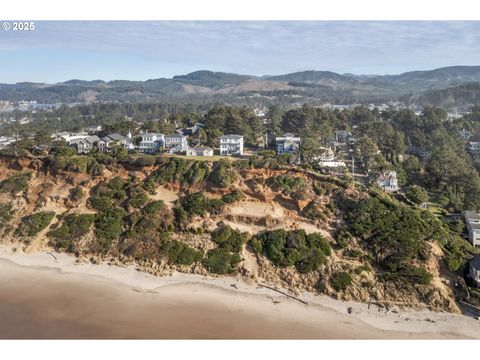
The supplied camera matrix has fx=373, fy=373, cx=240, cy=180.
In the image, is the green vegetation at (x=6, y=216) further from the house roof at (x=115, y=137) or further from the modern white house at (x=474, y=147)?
the modern white house at (x=474, y=147)

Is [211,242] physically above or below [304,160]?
below

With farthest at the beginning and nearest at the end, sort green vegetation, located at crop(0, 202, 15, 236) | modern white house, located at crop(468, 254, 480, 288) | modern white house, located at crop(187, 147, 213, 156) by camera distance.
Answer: modern white house, located at crop(187, 147, 213, 156) < green vegetation, located at crop(0, 202, 15, 236) < modern white house, located at crop(468, 254, 480, 288)

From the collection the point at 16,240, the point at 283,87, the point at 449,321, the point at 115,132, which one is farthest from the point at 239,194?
the point at 283,87

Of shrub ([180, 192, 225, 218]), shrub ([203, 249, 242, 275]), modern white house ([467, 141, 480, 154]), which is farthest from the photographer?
modern white house ([467, 141, 480, 154])

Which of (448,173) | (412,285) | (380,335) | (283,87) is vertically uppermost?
(283,87)

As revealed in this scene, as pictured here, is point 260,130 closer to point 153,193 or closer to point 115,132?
point 115,132

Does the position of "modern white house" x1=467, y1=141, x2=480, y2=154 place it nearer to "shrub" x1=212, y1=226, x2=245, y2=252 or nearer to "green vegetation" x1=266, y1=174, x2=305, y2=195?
"green vegetation" x1=266, y1=174, x2=305, y2=195

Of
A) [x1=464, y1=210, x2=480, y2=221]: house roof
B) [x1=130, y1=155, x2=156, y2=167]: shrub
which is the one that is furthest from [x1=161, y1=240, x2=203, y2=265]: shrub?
[x1=464, y1=210, x2=480, y2=221]: house roof

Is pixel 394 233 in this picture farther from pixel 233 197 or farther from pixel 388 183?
pixel 233 197
